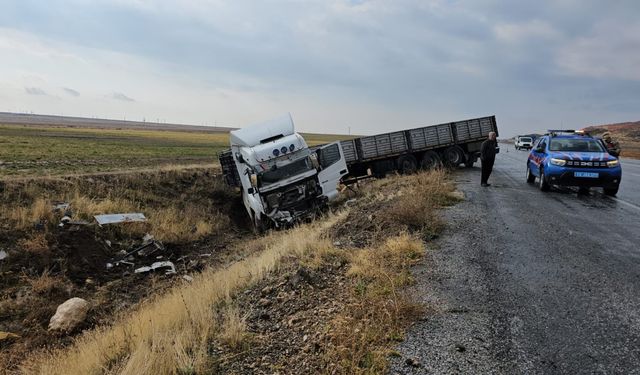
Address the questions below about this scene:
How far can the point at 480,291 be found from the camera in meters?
5.05

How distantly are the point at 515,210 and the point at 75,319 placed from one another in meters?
9.93

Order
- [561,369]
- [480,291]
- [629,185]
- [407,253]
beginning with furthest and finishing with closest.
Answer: [629,185]
[407,253]
[480,291]
[561,369]

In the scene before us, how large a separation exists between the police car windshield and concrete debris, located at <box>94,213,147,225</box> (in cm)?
1407

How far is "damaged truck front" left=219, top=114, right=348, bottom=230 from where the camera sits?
1459 centimetres

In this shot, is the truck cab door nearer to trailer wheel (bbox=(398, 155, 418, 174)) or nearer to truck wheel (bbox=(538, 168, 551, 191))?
trailer wheel (bbox=(398, 155, 418, 174))

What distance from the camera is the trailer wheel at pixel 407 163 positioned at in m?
22.4

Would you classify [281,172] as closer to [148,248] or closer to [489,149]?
[148,248]

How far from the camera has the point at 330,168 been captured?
16.4 meters

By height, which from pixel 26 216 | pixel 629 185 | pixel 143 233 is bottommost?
pixel 629 185

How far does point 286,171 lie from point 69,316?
26.3 ft

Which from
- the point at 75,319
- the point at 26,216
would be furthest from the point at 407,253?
the point at 26,216

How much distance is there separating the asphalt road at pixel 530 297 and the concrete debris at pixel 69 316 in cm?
719

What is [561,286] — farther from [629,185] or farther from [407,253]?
[629,185]

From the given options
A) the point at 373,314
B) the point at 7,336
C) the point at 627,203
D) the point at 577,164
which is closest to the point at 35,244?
the point at 7,336
